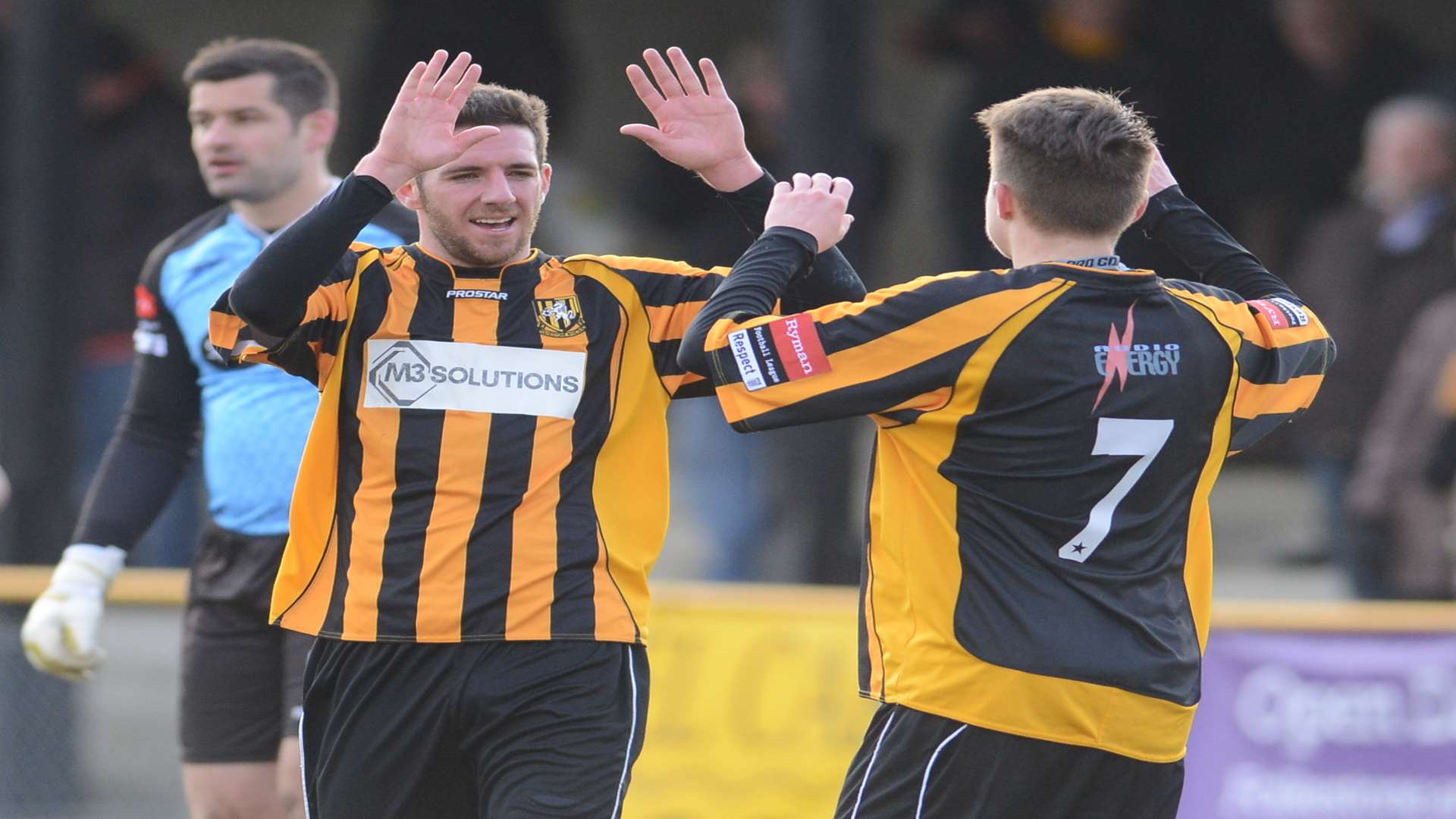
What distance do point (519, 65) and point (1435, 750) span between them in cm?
476

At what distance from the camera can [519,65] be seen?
27.8 feet

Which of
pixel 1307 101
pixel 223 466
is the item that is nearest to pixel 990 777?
pixel 223 466

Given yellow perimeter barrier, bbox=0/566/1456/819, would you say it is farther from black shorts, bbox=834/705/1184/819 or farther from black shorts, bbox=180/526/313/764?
black shorts, bbox=834/705/1184/819

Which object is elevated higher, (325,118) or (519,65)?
(519,65)

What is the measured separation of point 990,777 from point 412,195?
5.12ft

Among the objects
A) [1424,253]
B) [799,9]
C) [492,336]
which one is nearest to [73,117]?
[799,9]

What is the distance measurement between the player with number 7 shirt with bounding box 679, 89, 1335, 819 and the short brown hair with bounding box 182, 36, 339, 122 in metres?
1.81

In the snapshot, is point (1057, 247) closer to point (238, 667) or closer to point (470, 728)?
point (470, 728)

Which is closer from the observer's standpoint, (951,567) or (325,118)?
(951,567)

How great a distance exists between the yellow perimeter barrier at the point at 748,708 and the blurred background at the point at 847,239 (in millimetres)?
157

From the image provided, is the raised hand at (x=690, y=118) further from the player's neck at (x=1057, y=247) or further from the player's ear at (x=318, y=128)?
the player's ear at (x=318, y=128)

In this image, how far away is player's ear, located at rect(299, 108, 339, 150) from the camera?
15.4ft

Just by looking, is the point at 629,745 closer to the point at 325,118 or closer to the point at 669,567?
the point at 325,118

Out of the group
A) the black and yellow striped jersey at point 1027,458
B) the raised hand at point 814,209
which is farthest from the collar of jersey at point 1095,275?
the raised hand at point 814,209
